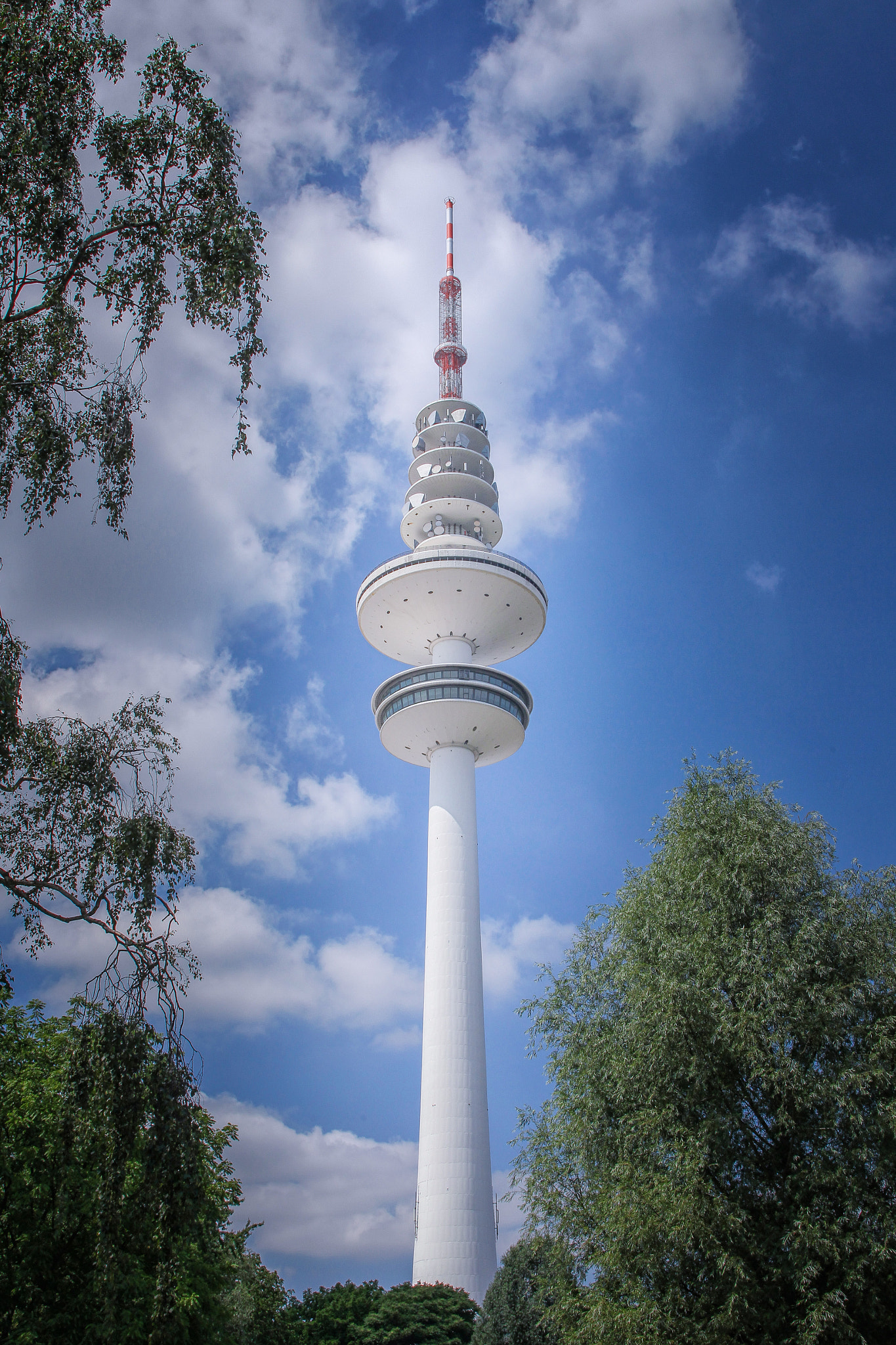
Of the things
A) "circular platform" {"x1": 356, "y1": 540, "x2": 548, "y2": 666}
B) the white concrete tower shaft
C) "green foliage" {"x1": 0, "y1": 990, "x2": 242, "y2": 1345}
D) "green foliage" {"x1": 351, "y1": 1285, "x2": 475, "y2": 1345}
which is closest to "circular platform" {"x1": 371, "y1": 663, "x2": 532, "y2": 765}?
the white concrete tower shaft

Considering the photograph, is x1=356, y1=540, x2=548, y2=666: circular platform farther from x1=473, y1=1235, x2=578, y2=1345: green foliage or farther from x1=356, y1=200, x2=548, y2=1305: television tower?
x1=473, y1=1235, x2=578, y2=1345: green foliage

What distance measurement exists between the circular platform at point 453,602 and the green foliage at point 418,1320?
37379 mm

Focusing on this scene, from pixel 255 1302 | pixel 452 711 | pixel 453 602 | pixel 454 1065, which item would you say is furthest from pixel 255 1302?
pixel 453 602

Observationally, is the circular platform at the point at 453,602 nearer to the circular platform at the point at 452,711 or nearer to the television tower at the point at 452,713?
the television tower at the point at 452,713

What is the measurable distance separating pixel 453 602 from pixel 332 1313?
39008 millimetres

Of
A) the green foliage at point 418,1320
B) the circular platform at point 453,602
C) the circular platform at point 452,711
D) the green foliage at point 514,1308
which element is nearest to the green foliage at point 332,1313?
the green foliage at point 418,1320

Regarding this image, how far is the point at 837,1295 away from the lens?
18.5 meters

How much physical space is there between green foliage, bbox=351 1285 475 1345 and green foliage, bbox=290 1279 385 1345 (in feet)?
1.47

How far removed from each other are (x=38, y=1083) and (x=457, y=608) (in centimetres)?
4422

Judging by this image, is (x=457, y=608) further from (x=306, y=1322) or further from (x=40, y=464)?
(x=40, y=464)

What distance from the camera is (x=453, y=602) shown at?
210 feet

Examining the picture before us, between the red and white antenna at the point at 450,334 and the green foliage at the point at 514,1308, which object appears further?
the red and white antenna at the point at 450,334

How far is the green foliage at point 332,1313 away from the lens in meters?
40.0

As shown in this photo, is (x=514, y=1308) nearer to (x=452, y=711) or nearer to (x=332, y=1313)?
(x=332, y=1313)
